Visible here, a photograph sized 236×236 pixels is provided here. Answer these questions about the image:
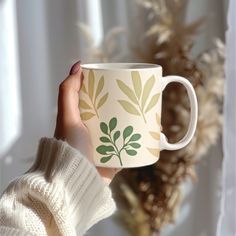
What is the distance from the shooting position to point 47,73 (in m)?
1.21

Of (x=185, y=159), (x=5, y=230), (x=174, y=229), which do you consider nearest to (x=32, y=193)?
(x=5, y=230)

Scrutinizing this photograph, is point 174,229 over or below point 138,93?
below

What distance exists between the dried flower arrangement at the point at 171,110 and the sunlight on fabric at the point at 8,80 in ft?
0.60

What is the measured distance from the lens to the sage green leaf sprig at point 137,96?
53 cm

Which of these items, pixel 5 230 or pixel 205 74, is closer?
pixel 5 230

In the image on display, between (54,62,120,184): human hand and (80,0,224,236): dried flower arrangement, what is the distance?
53 cm

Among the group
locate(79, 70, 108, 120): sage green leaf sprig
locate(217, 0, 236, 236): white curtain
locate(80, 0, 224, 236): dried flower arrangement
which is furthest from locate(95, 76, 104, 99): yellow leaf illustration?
locate(80, 0, 224, 236): dried flower arrangement

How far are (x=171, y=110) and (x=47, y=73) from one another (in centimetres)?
31

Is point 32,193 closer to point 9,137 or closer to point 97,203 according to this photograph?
point 97,203

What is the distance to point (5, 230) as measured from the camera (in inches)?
19.6

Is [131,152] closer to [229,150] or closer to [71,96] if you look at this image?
[71,96]

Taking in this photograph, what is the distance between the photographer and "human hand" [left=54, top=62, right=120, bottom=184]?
0.56 metres

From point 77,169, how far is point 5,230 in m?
0.10

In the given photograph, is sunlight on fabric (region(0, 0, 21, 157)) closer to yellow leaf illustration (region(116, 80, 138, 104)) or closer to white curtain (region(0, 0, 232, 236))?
white curtain (region(0, 0, 232, 236))
